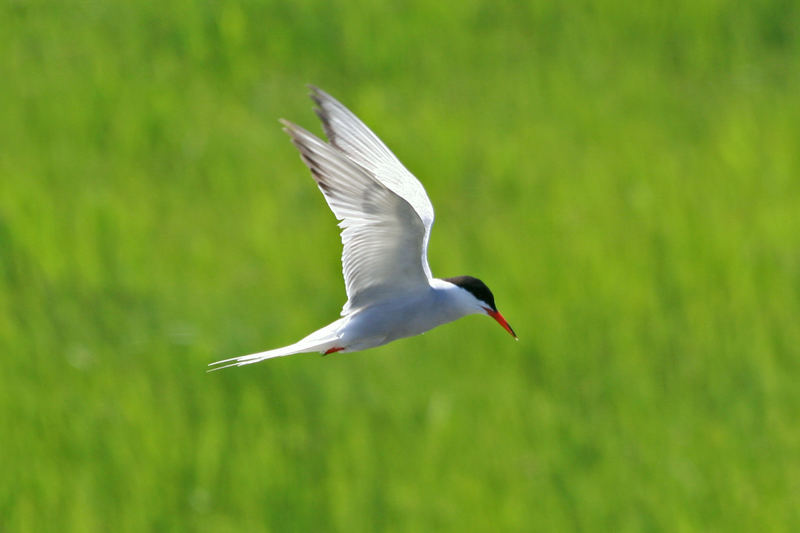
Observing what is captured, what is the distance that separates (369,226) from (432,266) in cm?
427

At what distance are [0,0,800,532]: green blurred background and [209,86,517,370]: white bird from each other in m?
2.99

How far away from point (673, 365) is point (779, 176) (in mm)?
2001

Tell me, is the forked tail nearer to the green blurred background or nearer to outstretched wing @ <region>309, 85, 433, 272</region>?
outstretched wing @ <region>309, 85, 433, 272</region>

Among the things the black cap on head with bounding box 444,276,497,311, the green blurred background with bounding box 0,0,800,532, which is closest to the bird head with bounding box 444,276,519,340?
the black cap on head with bounding box 444,276,497,311

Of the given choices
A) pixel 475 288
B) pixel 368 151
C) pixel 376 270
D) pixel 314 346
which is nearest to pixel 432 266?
pixel 368 151

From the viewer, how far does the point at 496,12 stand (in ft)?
33.9

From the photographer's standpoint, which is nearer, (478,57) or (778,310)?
(778,310)

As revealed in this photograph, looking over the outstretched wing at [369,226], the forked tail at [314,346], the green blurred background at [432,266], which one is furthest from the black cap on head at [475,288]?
the green blurred background at [432,266]

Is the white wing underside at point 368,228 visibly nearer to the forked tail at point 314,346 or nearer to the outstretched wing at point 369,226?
the outstretched wing at point 369,226

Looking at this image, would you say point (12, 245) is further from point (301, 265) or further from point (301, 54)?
point (301, 54)

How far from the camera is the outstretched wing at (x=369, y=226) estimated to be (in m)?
3.07

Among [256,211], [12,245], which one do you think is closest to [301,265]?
[256,211]

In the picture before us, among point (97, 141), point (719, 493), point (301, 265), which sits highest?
point (97, 141)

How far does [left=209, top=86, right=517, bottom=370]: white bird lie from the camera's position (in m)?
3.07
